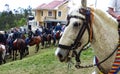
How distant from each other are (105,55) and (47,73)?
20.7ft

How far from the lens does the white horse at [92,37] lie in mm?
3807

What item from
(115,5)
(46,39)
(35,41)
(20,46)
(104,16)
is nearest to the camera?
(104,16)

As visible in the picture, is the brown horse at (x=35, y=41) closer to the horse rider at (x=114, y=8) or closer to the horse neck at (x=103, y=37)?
the horse rider at (x=114, y=8)

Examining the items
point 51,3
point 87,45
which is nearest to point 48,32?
point 87,45

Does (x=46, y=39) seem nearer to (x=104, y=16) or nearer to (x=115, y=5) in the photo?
(x=115, y=5)

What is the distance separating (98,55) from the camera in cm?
393

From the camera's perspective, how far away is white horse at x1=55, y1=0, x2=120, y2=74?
3807 mm

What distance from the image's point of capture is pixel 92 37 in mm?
3881

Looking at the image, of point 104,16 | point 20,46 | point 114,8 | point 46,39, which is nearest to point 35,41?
point 20,46

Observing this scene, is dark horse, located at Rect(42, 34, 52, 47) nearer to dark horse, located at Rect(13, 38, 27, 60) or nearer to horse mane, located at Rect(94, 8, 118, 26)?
dark horse, located at Rect(13, 38, 27, 60)

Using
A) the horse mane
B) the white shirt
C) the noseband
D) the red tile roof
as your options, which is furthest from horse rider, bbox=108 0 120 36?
the red tile roof

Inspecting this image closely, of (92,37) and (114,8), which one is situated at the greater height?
(114,8)

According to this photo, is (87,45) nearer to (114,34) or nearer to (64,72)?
(114,34)

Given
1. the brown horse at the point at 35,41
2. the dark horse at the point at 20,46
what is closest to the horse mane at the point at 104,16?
the dark horse at the point at 20,46
